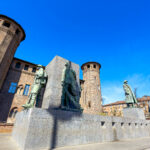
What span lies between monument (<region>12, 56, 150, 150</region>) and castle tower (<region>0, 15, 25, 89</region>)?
14559 mm

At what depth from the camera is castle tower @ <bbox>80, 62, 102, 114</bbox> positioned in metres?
23.3

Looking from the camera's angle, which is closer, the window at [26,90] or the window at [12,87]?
the window at [12,87]

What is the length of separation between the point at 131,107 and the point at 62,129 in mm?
6847

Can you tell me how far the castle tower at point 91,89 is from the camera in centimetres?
2331

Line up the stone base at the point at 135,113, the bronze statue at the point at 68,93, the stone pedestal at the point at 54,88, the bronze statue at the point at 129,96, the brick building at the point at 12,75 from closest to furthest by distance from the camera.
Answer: the stone pedestal at the point at 54,88 < the bronze statue at the point at 68,93 < the stone base at the point at 135,113 < the bronze statue at the point at 129,96 < the brick building at the point at 12,75

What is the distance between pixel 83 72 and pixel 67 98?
79.4 ft

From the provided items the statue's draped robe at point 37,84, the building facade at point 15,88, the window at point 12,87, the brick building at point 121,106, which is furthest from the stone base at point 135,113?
the brick building at point 121,106

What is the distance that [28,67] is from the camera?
20438mm

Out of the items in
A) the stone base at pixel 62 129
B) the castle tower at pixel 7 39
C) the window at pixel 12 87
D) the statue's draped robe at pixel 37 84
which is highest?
the castle tower at pixel 7 39

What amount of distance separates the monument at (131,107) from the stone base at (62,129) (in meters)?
2.36

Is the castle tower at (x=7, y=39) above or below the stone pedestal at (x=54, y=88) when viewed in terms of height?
above

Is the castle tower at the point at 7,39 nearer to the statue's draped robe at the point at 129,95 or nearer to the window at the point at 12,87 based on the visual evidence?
the window at the point at 12,87

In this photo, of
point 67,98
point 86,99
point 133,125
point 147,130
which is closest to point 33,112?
point 67,98

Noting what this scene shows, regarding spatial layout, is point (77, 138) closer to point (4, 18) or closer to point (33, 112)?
point (33, 112)
